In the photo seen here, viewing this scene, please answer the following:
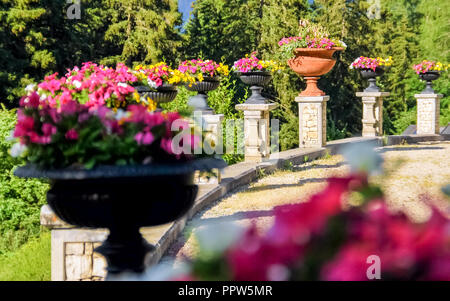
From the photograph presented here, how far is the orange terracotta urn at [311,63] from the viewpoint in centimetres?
1109

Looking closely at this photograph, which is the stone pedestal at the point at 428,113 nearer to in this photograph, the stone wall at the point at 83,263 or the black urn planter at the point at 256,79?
the black urn planter at the point at 256,79

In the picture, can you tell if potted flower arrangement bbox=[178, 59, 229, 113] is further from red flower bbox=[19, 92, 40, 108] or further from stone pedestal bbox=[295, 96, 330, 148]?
red flower bbox=[19, 92, 40, 108]

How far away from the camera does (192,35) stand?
28234 millimetres

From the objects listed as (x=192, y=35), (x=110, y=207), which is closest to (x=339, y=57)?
(x=192, y=35)

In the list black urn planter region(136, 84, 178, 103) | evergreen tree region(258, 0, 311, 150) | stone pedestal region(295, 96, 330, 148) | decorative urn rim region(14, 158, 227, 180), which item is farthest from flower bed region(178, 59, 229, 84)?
evergreen tree region(258, 0, 311, 150)

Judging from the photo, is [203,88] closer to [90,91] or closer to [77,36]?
[90,91]

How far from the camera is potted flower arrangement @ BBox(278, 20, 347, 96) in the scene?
11.0 metres

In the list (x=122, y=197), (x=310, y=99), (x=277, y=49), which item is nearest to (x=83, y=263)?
(x=122, y=197)

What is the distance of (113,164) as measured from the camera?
2.85 m

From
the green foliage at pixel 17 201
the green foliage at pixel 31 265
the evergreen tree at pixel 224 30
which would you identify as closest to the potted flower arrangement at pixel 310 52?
the green foliage at pixel 17 201

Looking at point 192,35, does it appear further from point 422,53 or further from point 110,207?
point 110,207

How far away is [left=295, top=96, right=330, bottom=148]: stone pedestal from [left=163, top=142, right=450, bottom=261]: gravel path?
55 cm

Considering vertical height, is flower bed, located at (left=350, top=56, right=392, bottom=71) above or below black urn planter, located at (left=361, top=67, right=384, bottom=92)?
above
